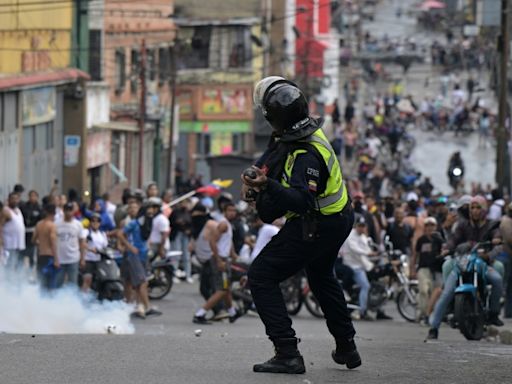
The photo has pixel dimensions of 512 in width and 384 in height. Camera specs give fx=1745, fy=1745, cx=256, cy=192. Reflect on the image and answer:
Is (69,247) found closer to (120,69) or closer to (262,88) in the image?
(262,88)

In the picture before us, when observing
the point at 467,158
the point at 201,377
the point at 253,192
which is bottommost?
the point at 467,158

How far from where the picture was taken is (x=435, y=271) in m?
20.9

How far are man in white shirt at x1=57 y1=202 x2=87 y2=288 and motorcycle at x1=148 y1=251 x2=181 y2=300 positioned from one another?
253cm

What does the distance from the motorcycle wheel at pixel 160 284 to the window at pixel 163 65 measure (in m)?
29.8

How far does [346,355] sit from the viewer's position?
10227 millimetres

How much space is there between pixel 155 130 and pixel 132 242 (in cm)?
3159

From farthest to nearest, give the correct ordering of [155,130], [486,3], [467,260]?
[155,130]
[486,3]
[467,260]

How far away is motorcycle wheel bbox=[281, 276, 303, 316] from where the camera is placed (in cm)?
2198

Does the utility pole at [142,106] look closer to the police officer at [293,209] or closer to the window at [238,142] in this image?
the window at [238,142]

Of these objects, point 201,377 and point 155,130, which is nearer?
point 201,377

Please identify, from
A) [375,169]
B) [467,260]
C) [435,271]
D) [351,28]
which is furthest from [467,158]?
[351,28]

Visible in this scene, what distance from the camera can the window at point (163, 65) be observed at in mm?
54781

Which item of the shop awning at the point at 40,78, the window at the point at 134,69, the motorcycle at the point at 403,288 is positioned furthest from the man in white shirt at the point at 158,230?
the window at the point at 134,69

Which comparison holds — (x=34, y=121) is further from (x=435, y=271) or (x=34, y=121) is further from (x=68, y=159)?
(x=435, y=271)
